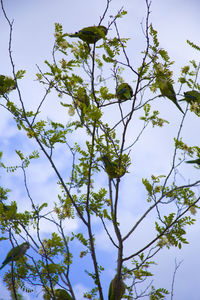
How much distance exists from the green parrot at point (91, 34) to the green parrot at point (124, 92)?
1.38 ft

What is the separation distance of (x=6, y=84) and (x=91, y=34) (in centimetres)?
86

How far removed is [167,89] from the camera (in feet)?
7.38

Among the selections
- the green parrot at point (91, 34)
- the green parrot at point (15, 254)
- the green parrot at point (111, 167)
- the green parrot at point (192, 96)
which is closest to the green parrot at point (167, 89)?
the green parrot at point (192, 96)

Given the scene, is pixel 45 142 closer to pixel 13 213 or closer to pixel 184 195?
pixel 13 213

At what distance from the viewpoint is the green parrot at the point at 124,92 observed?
2352 mm

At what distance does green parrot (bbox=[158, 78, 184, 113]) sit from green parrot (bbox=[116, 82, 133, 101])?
0.86 ft

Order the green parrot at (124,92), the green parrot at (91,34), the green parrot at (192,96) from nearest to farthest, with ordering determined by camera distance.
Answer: the green parrot at (91,34), the green parrot at (124,92), the green parrot at (192,96)

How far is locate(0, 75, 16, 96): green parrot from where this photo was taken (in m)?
2.51

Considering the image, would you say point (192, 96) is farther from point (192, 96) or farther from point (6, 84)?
point (6, 84)

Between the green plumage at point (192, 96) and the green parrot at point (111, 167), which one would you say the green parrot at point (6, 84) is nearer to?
the green parrot at point (111, 167)

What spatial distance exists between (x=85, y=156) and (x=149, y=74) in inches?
33.5

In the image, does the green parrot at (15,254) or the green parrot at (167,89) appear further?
the green parrot at (15,254)

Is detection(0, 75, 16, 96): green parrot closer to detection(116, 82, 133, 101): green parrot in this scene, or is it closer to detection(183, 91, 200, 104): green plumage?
detection(116, 82, 133, 101): green parrot

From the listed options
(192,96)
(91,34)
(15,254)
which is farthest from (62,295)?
(91,34)
